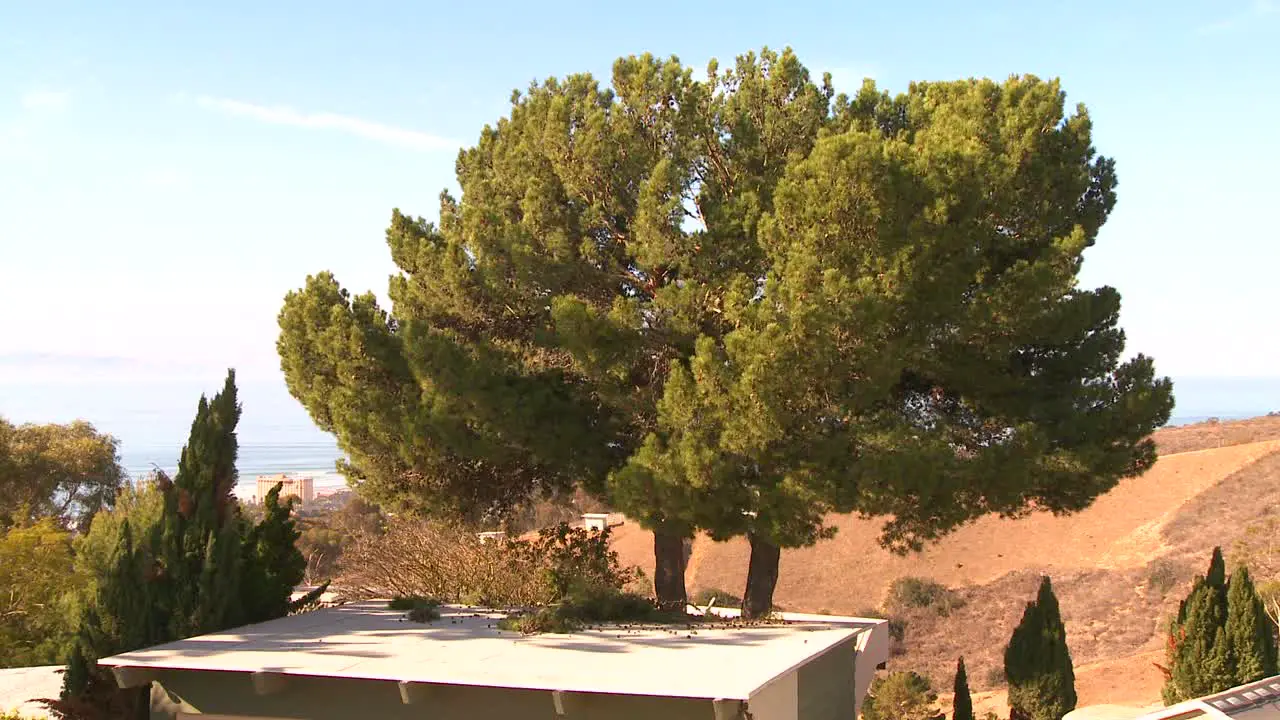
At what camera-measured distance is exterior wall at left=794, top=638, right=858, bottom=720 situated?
9875mm

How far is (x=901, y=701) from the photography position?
61.4 ft

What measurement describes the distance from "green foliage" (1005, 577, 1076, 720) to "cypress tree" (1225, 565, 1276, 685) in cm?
202

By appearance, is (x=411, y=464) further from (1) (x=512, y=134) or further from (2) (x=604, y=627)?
(1) (x=512, y=134)

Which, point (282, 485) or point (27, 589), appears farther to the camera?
point (27, 589)

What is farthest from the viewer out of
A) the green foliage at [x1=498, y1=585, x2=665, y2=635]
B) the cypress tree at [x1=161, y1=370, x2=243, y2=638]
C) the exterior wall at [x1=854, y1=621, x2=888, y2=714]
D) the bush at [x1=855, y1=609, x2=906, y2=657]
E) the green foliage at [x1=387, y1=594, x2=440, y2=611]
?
the bush at [x1=855, y1=609, x2=906, y2=657]

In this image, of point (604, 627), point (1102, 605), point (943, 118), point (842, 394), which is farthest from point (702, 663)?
point (1102, 605)

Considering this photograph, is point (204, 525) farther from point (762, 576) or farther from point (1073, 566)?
point (1073, 566)

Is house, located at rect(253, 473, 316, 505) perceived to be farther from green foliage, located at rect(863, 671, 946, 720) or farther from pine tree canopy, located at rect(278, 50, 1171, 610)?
green foliage, located at rect(863, 671, 946, 720)

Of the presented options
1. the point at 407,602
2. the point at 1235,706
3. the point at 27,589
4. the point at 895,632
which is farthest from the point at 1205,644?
the point at 895,632

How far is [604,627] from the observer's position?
1160 cm

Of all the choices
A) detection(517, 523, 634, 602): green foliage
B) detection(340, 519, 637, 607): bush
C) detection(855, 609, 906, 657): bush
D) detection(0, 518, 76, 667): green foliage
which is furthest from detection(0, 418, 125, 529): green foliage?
detection(855, 609, 906, 657): bush

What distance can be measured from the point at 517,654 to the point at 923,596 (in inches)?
1036

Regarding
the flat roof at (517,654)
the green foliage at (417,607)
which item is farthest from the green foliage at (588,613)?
the green foliage at (417,607)

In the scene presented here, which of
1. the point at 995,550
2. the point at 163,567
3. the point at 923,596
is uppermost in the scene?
the point at 163,567
